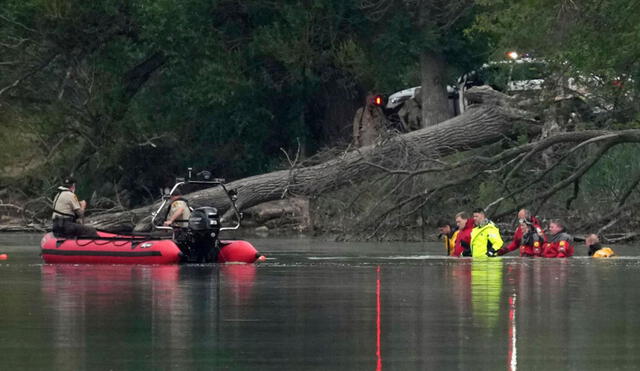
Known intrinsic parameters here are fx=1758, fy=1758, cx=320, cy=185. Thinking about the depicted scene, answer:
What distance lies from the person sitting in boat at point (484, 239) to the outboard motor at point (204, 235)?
5.00 metres

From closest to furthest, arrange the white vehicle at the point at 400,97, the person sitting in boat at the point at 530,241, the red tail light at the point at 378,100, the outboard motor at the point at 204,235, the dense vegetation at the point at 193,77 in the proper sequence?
the outboard motor at the point at 204,235 < the person sitting in boat at the point at 530,241 < the red tail light at the point at 378,100 < the dense vegetation at the point at 193,77 < the white vehicle at the point at 400,97

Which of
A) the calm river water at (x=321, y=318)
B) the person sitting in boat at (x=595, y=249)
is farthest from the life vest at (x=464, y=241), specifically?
the calm river water at (x=321, y=318)

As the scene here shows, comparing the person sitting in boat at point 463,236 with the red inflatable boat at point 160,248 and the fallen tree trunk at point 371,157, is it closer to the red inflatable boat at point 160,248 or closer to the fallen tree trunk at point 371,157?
the red inflatable boat at point 160,248

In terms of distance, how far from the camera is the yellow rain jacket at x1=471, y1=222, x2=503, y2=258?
31438 millimetres

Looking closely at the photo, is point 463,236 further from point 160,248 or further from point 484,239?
point 160,248

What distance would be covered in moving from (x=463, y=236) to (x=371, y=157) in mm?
6514

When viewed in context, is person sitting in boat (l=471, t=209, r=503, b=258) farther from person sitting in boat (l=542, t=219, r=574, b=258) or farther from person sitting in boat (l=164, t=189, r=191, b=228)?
person sitting in boat (l=164, t=189, r=191, b=228)

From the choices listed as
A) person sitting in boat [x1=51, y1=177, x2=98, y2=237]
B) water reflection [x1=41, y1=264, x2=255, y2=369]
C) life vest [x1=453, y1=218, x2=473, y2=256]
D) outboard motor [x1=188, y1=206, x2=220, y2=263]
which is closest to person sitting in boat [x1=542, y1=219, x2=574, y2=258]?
life vest [x1=453, y1=218, x2=473, y2=256]

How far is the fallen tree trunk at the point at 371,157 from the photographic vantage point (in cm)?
3831

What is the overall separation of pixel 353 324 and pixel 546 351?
2.80 meters

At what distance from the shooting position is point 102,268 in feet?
89.7

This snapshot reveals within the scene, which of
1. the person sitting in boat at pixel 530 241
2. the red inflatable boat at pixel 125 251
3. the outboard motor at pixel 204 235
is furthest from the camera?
the person sitting in boat at pixel 530 241

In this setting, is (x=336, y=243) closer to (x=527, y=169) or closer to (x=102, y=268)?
(x=527, y=169)

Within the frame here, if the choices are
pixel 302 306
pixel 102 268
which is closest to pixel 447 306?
pixel 302 306
